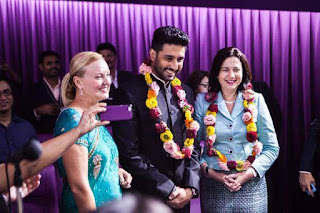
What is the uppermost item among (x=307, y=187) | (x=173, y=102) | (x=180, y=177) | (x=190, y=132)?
(x=173, y=102)

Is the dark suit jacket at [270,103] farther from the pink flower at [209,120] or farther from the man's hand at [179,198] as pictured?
the man's hand at [179,198]

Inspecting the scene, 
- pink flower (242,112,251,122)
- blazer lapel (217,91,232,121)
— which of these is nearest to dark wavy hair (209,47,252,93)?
blazer lapel (217,91,232,121)

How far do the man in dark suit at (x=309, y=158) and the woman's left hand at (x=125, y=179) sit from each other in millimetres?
1422

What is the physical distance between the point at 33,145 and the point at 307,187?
2.31m

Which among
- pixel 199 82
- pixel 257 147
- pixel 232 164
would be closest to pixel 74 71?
pixel 232 164

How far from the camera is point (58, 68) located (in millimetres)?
5156

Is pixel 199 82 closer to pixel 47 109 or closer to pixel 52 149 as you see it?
pixel 47 109

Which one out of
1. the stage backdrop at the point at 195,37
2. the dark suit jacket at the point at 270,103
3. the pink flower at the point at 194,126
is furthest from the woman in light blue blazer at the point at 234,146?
the stage backdrop at the point at 195,37

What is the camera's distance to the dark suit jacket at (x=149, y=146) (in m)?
2.56

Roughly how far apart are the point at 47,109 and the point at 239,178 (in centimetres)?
254

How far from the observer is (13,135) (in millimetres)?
3537

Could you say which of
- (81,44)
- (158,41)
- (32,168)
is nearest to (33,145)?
(32,168)

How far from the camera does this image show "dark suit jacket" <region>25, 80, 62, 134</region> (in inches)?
186

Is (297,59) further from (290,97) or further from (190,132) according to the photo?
(190,132)
